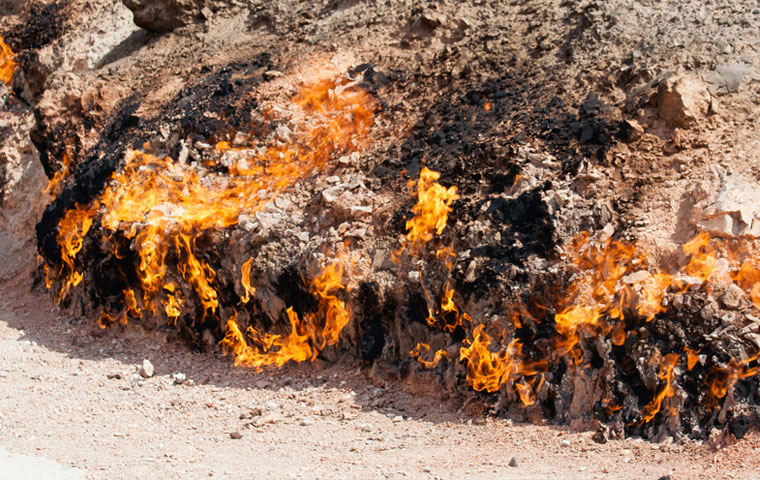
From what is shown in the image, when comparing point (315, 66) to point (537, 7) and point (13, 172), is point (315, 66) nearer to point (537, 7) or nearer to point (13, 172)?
point (537, 7)

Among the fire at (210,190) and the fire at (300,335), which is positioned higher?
the fire at (210,190)

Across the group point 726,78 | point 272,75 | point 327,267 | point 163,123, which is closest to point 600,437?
point 327,267

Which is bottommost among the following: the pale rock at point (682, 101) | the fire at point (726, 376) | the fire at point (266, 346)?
the fire at point (266, 346)

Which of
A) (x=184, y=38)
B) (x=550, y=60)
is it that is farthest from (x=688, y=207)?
(x=184, y=38)

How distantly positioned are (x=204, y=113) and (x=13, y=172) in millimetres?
5771

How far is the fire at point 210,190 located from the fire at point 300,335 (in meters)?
0.50

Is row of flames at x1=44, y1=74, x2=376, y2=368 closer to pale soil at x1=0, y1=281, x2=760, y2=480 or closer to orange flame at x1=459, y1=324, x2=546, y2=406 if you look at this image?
pale soil at x1=0, y1=281, x2=760, y2=480

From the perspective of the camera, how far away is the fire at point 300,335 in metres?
7.75

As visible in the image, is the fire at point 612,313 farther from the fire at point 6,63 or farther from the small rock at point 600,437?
the fire at point 6,63

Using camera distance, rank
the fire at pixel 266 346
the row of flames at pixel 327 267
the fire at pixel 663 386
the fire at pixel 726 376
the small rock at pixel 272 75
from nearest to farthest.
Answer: the fire at pixel 726 376 < the fire at pixel 663 386 < the row of flames at pixel 327 267 < the fire at pixel 266 346 < the small rock at pixel 272 75

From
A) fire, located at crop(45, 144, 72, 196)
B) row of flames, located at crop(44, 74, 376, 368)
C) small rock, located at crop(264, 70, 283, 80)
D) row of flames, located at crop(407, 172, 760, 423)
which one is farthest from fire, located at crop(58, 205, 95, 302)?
row of flames, located at crop(407, 172, 760, 423)

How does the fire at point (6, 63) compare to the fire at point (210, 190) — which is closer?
the fire at point (210, 190)

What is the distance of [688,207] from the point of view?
657cm

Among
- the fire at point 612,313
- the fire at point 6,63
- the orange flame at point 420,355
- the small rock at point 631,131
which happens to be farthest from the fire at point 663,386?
the fire at point 6,63
